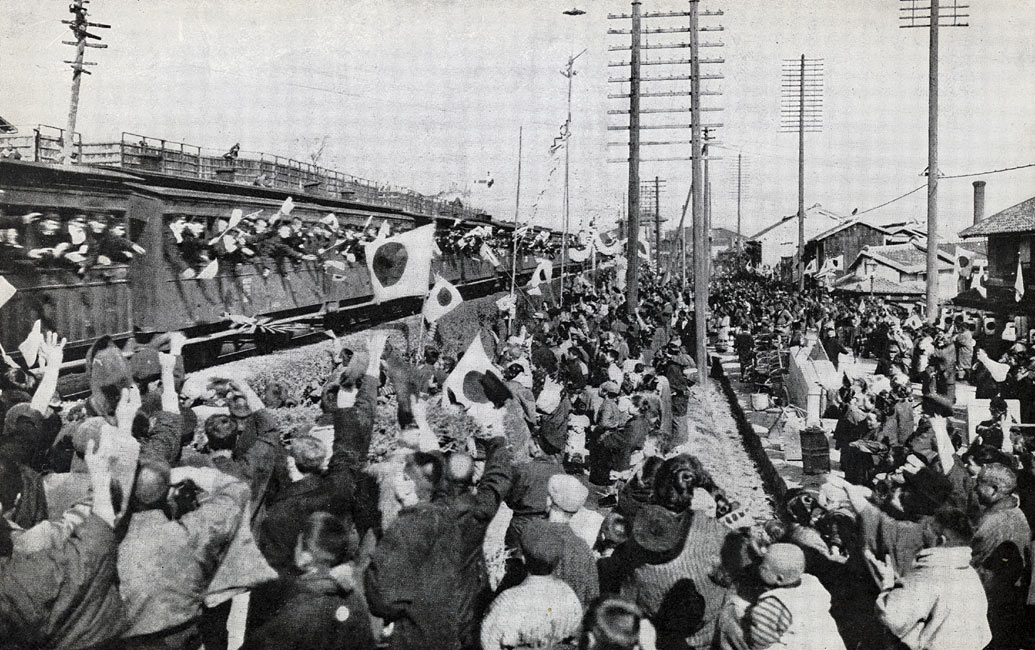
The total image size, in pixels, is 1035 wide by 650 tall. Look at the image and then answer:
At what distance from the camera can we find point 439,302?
37.2 feet

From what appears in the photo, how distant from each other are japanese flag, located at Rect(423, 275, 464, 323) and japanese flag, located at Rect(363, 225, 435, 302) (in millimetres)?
352

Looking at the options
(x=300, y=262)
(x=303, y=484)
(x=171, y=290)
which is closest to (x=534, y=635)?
(x=303, y=484)

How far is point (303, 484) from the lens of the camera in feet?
14.4

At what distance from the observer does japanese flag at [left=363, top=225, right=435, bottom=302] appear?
10430mm

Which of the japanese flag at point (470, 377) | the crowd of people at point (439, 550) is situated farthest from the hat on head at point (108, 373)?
the japanese flag at point (470, 377)

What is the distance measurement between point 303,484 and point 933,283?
19.7 metres

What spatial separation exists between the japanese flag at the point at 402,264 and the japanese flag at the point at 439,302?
1.16 ft

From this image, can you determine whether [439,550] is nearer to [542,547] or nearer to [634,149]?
[542,547]

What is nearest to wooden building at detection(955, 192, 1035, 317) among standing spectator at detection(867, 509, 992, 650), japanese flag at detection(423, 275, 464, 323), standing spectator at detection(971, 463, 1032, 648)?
japanese flag at detection(423, 275, 464, 323)

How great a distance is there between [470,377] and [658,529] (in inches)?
141

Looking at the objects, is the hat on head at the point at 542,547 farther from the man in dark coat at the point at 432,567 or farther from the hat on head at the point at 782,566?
the hat on head at the point at 782,566

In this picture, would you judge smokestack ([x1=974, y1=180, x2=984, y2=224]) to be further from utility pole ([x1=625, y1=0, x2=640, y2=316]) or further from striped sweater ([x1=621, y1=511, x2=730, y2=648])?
striped sweater ([x1=621, y1=511, x2=730, y2=648])

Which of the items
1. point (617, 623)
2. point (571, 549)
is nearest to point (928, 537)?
point (617, 623)

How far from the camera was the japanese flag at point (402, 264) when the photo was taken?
10430mm
